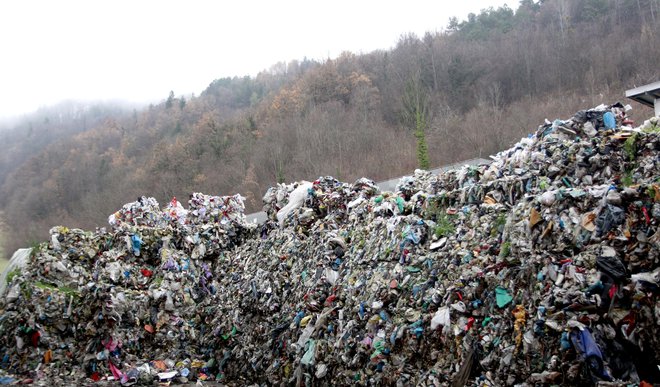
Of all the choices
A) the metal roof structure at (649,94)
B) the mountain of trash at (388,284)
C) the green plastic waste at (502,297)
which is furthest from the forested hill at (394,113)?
the green plastic waste at (502,297)

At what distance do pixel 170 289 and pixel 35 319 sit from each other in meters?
1.92

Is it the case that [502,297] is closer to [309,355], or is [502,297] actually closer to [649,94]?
[309,355]

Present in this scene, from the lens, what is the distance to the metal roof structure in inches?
327

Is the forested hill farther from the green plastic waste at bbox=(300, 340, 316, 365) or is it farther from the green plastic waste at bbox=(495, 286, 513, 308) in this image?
the green plastic waste at bbox=(300, 340, 316, 365)

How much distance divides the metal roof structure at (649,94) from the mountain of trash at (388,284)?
2.81 metres

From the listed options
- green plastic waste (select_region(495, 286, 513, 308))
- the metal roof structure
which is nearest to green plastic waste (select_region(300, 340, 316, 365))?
green plastic waste (select_region(495, 286, 513, 308))

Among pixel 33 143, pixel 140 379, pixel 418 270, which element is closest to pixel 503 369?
pixel 418 270

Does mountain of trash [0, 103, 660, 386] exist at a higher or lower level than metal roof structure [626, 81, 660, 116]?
lower

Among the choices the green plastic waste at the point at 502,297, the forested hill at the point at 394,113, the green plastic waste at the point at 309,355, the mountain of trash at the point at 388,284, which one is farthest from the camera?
the forested hill at the point at 394,113

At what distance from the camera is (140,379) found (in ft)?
21.8

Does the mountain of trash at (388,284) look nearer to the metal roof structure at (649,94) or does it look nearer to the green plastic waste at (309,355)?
the green plastic waste at (309,355)

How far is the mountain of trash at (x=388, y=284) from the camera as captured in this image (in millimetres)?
3918

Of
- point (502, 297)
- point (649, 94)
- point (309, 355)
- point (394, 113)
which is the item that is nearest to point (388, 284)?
point (309, 355)

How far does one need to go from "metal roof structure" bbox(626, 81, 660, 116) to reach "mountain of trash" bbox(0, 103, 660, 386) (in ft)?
9.22
